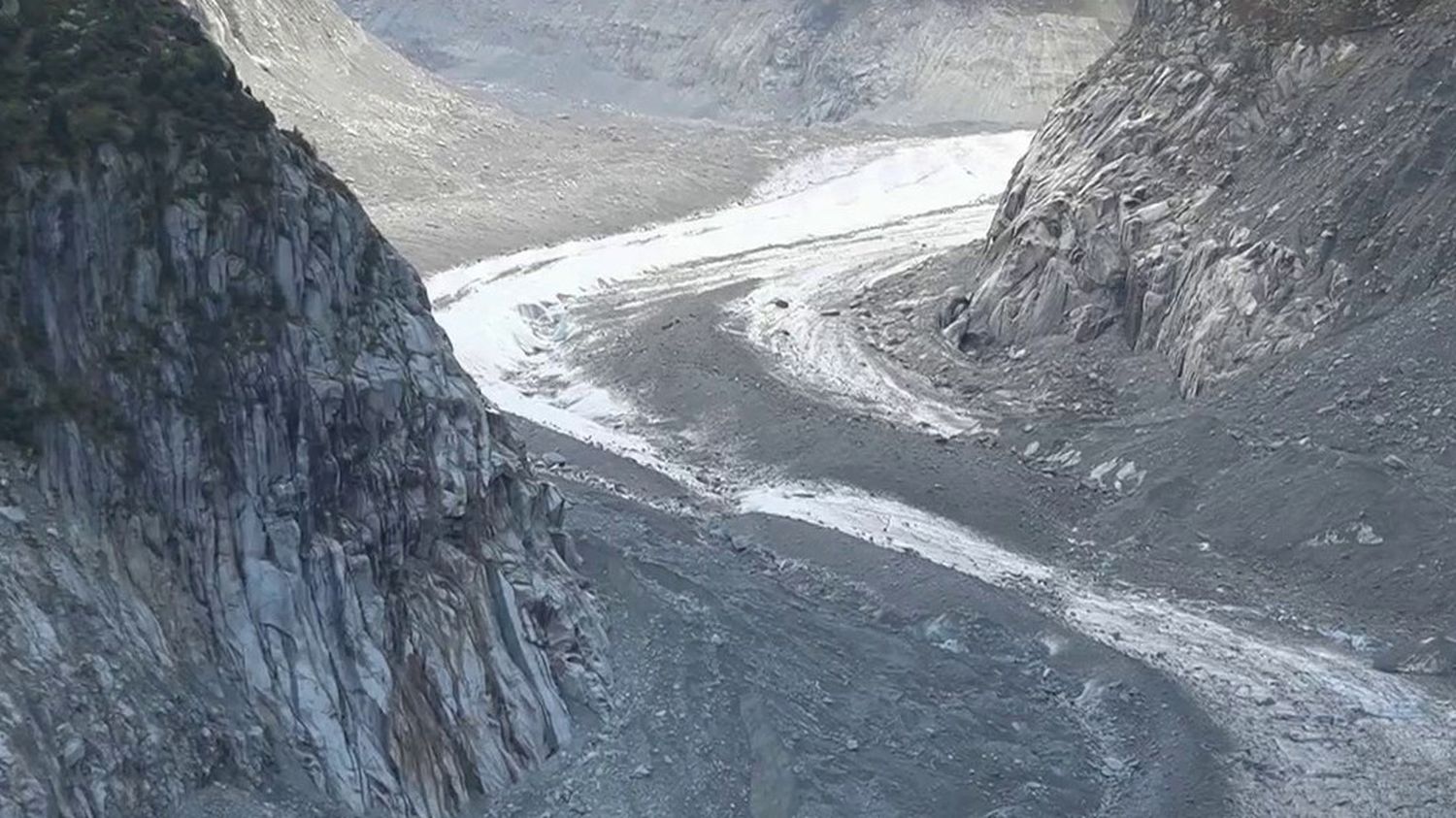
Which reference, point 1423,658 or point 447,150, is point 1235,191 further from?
point 447,150

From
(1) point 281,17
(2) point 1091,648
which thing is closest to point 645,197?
(1) point 281,17

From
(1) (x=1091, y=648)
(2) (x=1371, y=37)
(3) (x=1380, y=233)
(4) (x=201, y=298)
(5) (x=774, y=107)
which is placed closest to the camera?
(4) (x=201, y=298)

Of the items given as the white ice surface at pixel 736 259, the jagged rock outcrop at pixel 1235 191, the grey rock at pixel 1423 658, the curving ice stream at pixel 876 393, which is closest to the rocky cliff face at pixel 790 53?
the white ice surface at pixel 736 259

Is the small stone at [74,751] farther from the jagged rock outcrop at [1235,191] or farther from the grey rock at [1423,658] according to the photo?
the jagged rock outcrop at [1235,191]

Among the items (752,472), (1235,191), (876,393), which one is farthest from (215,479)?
(1235,191)

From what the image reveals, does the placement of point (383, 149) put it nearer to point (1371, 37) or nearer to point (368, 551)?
point (1371, 37)
